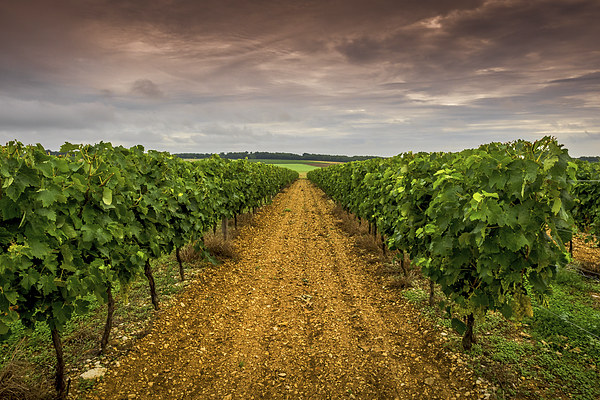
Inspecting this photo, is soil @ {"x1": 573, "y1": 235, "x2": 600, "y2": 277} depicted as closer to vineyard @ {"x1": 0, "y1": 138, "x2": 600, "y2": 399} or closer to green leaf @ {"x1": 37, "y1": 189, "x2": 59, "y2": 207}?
vineyard @ {"x1": 0, "y1": 138, "x2": 600, "y2": 399}

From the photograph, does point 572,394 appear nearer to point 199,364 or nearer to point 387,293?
point 387,293

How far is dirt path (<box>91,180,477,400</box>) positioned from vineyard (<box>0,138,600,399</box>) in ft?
0.08

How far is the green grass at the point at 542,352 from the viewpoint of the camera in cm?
409

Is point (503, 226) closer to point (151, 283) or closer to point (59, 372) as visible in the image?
point (59, 372)

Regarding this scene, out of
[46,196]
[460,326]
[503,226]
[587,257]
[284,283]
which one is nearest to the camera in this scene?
[46,196]

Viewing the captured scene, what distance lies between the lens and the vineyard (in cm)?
336

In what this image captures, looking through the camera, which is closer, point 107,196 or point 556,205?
point 556,205

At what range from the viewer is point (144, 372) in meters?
4.52

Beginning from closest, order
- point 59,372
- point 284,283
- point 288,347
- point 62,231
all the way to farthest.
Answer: point 62,231 < point 59,372 < point 288,347 < point 284,283

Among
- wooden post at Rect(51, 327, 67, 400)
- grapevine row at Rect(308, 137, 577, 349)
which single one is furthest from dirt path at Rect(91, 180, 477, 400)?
grapevine row at Rect(308, 137, 577, 349)

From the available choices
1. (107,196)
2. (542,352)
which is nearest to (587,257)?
(542,352)

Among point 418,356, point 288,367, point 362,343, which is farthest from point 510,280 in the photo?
point 288,367

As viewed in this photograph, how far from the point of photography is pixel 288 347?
5.25 m

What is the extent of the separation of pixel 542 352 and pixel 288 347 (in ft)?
13.7
